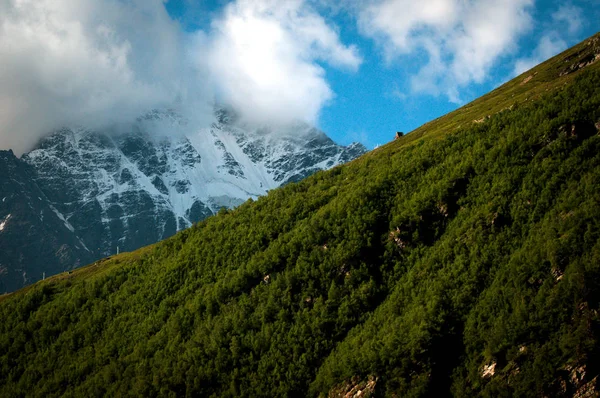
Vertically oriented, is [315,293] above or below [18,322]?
below

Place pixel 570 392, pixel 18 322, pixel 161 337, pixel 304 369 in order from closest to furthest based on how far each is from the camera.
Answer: pixel 570 392, pixel 304 369, pixel 161 337, pixel 18 322

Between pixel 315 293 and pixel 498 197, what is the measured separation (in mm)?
48180

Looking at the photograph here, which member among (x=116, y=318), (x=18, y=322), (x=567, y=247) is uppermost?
(x=18, y=322)

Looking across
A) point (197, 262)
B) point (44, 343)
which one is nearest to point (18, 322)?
point (44, 343)

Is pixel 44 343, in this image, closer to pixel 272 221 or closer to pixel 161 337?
pixel 161 337

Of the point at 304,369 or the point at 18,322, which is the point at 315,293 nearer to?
the point at 304,369

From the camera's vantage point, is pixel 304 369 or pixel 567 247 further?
pixel 304 369

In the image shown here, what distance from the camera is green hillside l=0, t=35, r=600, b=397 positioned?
10606 cm

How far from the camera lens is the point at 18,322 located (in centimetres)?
19375

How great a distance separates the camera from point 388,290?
135750 millimetres

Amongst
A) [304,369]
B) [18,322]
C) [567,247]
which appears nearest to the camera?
[567,247]

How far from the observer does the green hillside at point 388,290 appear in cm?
10606

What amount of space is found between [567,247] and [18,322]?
167594mm

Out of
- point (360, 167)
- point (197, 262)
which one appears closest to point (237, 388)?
point (197, 262)
